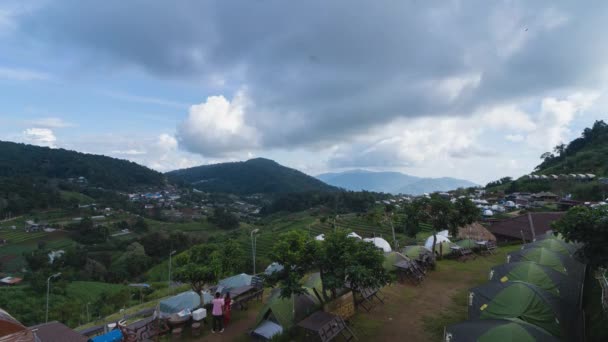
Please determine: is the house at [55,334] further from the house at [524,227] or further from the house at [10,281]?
the house at [10,281]

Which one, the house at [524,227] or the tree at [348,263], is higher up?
the tree at [348,263]

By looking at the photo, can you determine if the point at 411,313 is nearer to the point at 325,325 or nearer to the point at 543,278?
the point at 325,325

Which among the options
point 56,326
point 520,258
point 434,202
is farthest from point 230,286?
point 520,258

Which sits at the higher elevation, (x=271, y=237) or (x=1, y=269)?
(x=271, y=237)

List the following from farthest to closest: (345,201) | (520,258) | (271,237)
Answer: (345,201)
(271,237)
(520,258)

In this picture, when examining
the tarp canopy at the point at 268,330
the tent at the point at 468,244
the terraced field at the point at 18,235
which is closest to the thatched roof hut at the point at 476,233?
the tent at the point at 468,244

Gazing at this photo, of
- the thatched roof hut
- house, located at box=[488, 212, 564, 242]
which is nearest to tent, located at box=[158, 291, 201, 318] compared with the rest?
the thatched roof hut

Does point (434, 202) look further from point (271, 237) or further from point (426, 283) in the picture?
point (271, 237)
